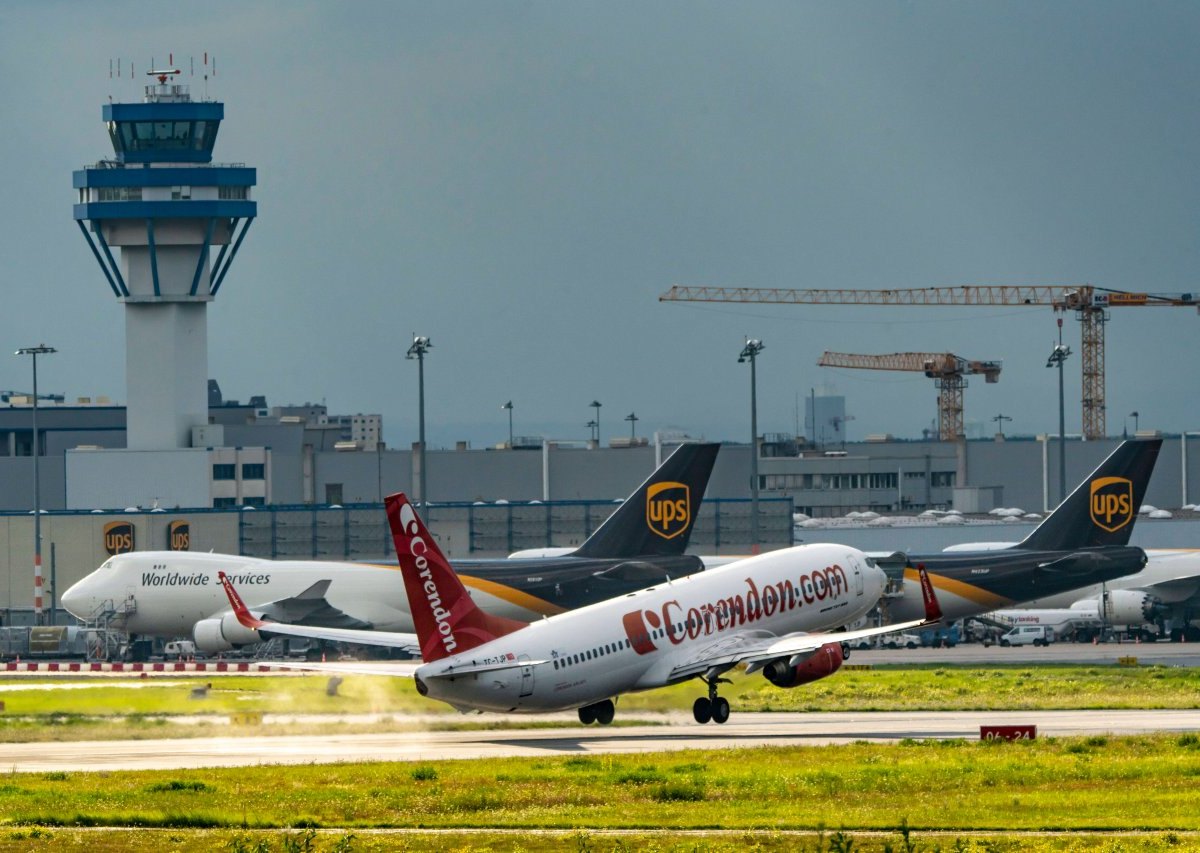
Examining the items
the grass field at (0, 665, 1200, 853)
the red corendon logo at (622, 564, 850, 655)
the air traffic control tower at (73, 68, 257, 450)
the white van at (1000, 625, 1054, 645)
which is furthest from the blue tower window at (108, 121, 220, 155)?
the grass field at (0, 665, 1200, 853)

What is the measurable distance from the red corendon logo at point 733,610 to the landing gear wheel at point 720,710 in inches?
85.1

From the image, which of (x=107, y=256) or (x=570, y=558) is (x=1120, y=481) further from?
(x=107, y=256)

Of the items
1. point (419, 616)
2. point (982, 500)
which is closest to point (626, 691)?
point (419, 616)

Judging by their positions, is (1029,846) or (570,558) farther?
(570,558)

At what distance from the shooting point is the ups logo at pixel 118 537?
131700 millimetres

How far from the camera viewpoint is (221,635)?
3725 inches

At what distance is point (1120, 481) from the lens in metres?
89.4

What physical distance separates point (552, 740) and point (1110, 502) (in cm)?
4389

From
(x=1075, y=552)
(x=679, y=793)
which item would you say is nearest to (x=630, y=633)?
(x=679, y=793)

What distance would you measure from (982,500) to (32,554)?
98.5 metres

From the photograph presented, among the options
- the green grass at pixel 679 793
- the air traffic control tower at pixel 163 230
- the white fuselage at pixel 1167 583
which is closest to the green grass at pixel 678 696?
the green grass at pixel 679 793

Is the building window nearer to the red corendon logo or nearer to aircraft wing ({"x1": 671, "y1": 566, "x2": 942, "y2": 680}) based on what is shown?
the red corendon logo

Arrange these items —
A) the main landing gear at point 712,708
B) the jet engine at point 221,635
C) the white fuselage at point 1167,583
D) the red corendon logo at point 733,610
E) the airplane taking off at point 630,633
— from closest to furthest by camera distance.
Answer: the airplane taking off at point 630,633 < the red corendon logo at point 733,610 < the main landing gear at point 712,708 < the jet engine at point 221,635 < the white fuselage at point 1167,583

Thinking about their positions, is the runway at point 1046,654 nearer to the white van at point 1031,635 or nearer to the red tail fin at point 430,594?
the white van at point 1031,635
